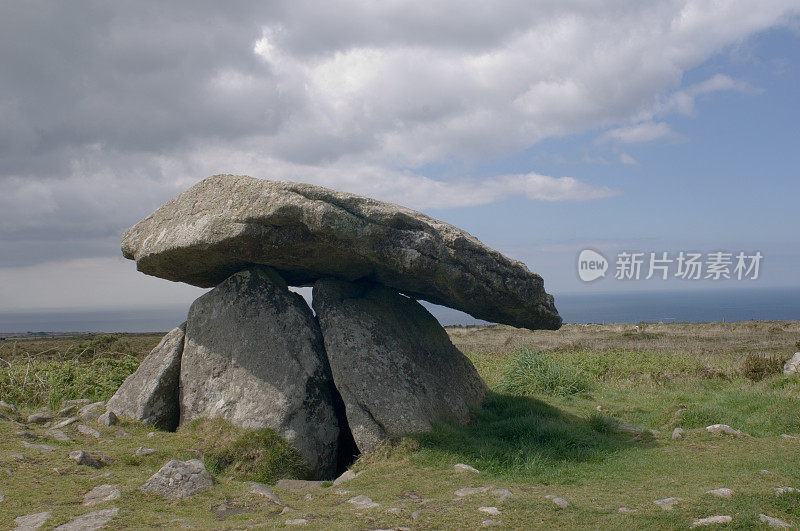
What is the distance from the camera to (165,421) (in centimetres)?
1031

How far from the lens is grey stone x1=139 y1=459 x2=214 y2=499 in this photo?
697 centimetres

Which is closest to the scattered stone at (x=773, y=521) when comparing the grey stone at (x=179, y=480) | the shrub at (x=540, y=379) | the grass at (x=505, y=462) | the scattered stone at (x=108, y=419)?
the grass at (x=505, y=462)

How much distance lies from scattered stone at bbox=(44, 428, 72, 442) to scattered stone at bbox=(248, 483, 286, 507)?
3.45m

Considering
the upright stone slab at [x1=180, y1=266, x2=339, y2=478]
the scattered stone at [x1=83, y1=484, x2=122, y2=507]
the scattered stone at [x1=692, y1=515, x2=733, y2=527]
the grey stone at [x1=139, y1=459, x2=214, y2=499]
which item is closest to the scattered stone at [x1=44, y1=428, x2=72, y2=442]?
the upright stone slab at [x1=180, y1=266, x2=339, y2=478]

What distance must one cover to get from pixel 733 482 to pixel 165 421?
29.0 ft

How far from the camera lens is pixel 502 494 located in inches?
266

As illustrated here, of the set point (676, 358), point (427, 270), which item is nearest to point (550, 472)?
point (427, 270)

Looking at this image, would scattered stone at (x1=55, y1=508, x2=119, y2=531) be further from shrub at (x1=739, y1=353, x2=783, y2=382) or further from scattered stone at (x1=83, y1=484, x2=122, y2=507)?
shrub at (x1=739, y1=353, x2=783, y2=382)

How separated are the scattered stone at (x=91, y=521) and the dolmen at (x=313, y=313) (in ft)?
10.5

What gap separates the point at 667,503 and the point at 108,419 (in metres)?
8.62

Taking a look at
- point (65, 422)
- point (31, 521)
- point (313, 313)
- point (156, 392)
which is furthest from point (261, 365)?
point (31, 521)

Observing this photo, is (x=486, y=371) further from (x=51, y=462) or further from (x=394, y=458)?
(x=51, y=462)

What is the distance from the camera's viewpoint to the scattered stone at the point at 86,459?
25.8 feet

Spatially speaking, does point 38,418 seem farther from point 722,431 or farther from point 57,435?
point 722,431
